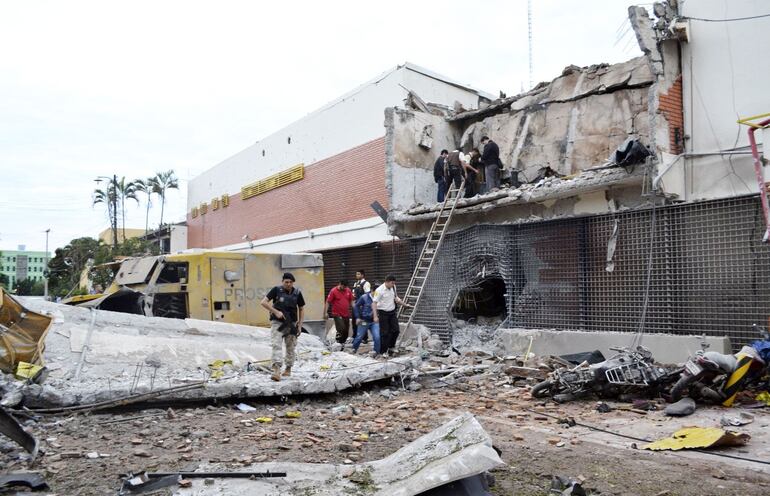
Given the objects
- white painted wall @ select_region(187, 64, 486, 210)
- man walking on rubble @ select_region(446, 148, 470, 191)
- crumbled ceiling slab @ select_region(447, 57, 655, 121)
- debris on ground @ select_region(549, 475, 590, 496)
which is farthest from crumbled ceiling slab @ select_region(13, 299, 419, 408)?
white painted wall @ select_region(187, 64, 486, 210)

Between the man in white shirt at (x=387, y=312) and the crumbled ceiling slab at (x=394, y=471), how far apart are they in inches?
233

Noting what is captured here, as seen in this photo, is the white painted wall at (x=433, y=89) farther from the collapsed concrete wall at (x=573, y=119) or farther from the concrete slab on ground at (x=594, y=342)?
the concrete slab on ground at (x=594, y=342)

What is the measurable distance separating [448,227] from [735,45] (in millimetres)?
6369

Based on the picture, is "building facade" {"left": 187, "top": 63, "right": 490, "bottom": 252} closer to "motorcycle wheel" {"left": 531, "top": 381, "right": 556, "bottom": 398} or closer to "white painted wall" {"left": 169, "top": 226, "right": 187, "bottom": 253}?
"white painted wall" {"left": 169, "top": 226, "right": 187, "bottom": 253}

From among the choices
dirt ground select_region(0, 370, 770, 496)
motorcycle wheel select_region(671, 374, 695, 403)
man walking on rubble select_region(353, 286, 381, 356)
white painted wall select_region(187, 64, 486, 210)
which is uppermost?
white painted wall select_region(187, 64, 486, 210)

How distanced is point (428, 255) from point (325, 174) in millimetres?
8114

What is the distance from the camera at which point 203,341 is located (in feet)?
28.0

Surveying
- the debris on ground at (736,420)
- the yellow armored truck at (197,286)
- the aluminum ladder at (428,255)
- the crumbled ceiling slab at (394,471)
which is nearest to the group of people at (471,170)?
the aluminum ladder at (428,255)

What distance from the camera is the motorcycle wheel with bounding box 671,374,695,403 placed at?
6.55 metres

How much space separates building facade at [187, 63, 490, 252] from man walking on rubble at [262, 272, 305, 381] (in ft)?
22.9

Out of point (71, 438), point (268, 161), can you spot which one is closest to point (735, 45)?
point (71, 438)

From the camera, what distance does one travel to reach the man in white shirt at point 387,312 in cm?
1044

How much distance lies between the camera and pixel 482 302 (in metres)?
13.3

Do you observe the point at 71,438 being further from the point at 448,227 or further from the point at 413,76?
the point at 413,76
